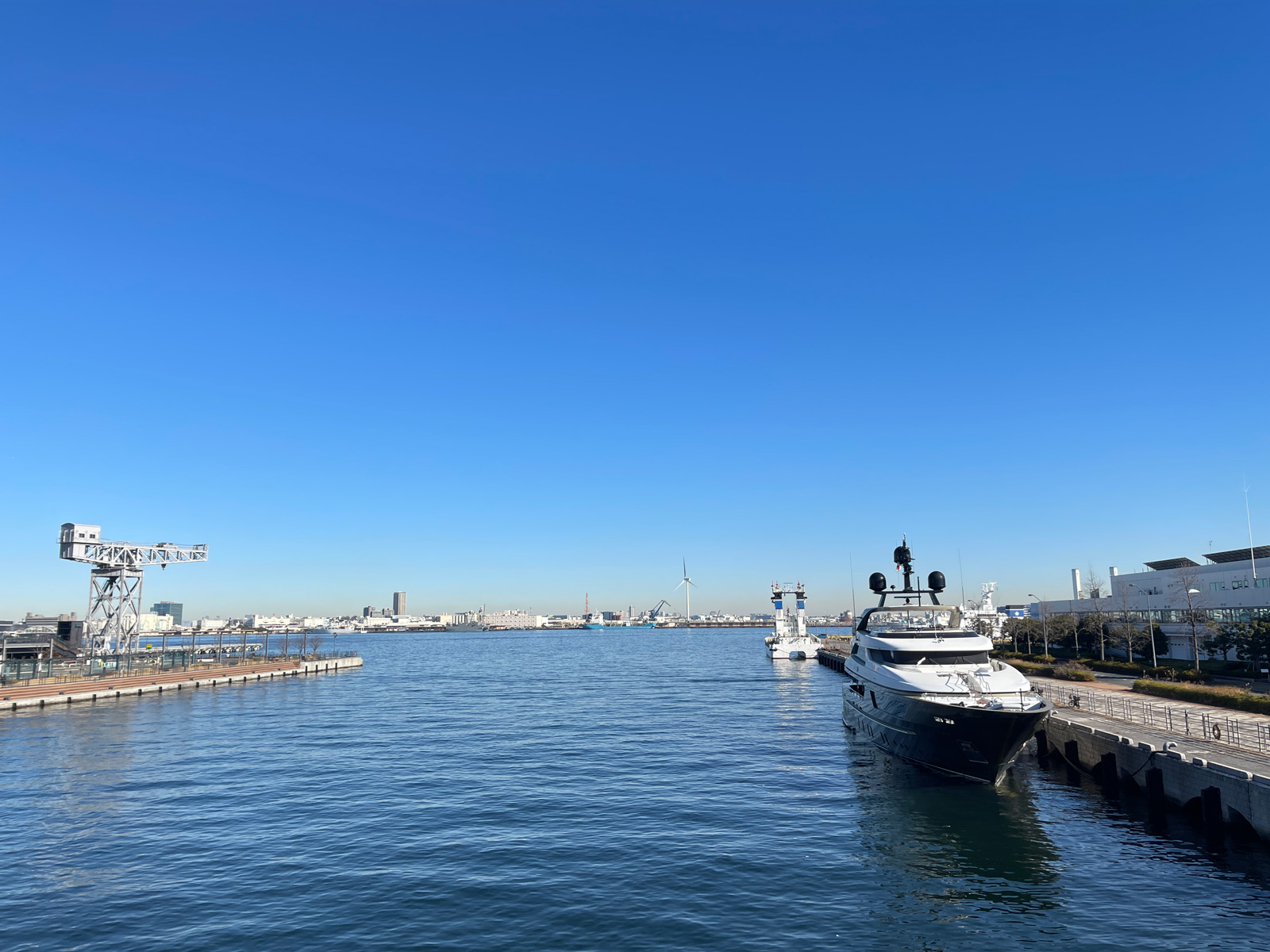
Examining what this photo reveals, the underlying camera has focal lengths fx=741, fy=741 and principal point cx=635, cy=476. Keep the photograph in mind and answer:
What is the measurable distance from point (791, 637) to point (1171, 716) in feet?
391

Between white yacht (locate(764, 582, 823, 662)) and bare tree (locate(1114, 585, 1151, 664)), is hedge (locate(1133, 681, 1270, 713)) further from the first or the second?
white yacht (locate(764, 582, 823, 662))

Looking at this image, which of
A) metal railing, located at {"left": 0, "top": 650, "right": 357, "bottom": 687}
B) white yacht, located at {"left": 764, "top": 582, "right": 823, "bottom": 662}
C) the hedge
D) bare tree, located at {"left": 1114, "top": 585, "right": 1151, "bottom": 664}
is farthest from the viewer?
white yacht, located at {"left": 764, "top": 582, "right": 823, "bottom": 662}

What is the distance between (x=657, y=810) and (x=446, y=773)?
13.5 metres

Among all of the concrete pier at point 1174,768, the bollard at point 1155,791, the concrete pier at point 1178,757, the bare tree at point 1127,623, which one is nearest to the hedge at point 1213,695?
the concrete pier at point 1178,757

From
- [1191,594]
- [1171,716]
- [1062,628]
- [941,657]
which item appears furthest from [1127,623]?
[941,657]

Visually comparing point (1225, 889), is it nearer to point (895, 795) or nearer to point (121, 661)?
point (895, 795)

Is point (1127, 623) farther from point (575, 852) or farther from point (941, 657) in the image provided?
point (575, 852)

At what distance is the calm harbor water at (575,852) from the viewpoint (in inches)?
780

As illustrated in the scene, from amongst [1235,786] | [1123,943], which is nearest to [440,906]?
[1123,943]

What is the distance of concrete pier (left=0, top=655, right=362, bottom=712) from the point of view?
213 feet

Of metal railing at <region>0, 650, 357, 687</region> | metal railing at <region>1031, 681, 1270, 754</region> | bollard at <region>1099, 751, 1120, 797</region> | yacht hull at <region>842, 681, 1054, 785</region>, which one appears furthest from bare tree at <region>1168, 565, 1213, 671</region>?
metal railing at <region>0, 650, 357, 687</region>

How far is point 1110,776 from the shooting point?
1368 inches

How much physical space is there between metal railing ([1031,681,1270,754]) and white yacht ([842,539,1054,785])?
4034 millimetres

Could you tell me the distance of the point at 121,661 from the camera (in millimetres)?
86562
